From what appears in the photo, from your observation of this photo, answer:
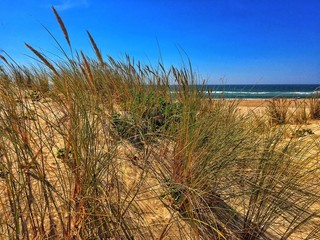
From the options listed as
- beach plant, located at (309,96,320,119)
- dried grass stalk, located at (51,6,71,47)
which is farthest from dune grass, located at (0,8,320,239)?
beach plant, located at (309,96,320,119)

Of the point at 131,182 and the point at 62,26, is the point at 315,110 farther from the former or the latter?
the point at 62,26

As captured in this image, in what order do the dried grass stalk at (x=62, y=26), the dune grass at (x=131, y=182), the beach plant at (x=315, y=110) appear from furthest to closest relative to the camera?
the beach plant at (x=315, y=110), the dried grass stalk at (x=62, y=26), the dune grass at (x=131, y=182)

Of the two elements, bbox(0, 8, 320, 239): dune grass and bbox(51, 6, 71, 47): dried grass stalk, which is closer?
bbox(0, 8, 320, 239): dune grass

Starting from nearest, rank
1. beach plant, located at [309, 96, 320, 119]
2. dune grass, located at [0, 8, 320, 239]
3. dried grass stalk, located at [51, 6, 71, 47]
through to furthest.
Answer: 1. dune grass, located at [0, 8, 320, 239]
2. dried grass stalk, located at [51, 6, 71, 47]
3. beach plant, located at [309, 96, 320, 119]

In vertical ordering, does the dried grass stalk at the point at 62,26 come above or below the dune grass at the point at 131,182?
above

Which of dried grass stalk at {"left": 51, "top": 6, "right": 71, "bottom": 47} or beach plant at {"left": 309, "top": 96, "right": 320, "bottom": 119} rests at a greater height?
dried grass stalk at {"left": 51, "top": 6, "right": 71, "bottom": 47}

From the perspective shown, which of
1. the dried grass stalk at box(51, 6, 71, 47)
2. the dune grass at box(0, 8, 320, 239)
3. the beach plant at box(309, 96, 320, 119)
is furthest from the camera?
the beach plant at box(309, 96, 320, 119)

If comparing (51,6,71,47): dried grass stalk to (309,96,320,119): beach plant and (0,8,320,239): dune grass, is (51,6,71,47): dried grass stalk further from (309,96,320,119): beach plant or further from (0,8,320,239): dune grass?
(309,96,320,119): beach plant

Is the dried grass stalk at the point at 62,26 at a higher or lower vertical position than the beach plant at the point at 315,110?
higher

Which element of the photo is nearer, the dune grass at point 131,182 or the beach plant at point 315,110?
the dune grass at point 131,182

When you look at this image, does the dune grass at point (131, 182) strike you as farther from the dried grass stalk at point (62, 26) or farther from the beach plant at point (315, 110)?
the beach plant at point (315, 110)

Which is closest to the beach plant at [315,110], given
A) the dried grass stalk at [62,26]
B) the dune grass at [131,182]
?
the dune grass at [131,182]

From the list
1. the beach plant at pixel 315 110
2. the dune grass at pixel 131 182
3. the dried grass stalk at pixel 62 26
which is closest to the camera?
the dune grass at pixel 131 182

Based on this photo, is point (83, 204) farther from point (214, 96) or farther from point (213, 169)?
point (214, 96)
